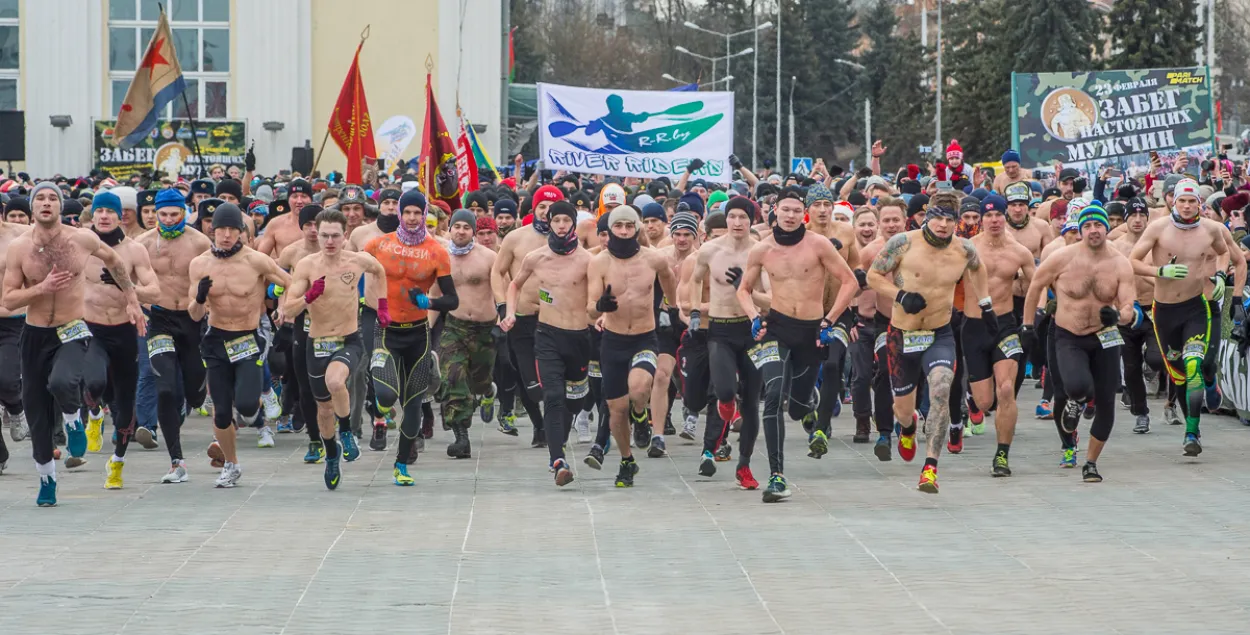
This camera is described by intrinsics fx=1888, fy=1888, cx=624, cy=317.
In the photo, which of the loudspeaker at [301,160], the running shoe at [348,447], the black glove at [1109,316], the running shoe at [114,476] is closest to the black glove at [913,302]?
the black glove at [1109,316]

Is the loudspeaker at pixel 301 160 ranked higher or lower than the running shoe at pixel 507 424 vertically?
higher

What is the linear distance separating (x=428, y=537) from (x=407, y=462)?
2.73 metres

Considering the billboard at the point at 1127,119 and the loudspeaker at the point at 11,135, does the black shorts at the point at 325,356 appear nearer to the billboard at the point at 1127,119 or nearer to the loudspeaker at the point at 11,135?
the billboard at the point at 1127,119

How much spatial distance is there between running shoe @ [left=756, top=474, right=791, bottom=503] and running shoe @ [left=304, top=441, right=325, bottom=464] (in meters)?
3.71

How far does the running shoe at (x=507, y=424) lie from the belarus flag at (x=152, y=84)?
30.9 feet

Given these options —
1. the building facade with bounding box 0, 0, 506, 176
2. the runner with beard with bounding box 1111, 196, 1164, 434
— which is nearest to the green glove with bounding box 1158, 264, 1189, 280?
the runner with beard with bounding box 1111, 196, 1164, 434

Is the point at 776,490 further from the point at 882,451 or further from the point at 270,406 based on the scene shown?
the point at 270,406

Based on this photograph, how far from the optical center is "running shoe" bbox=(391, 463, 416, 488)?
509 inches

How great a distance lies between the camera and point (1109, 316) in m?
12.9

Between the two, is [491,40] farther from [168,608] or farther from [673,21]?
[673,21]

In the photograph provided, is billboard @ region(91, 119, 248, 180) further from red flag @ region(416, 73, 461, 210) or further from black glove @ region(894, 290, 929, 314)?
black glove @ region(894, 290, 929, 314)

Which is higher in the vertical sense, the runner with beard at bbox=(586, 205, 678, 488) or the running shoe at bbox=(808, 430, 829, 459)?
the runner with beard at bbox=(586, 205, 678, 488)

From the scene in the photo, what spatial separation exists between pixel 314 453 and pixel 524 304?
6.44 feet

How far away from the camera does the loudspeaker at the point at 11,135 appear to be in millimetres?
33344
